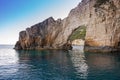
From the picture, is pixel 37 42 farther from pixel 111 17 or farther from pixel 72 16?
pixel 111 17

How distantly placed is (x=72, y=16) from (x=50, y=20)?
16.4 meters

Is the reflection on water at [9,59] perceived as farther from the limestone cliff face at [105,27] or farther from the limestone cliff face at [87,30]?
the limestone cliff face at [87,30]

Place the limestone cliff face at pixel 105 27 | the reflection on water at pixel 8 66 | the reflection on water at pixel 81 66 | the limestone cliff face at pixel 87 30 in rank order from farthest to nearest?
the limestone cliff face at pixel 87 30
the limestone cliff face at pixel 105 27
the reflection on water at pixel 8 66
the reflection on water at pixel 81 66

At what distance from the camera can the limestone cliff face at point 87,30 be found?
89.4 meters

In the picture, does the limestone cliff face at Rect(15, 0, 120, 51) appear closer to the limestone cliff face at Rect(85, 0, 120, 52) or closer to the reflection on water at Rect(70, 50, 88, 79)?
the limestone cliff face at Rect(85, 0, 120, 52)

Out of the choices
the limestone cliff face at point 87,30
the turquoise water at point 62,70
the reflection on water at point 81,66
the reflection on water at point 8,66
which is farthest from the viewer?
the limestone cliff face at point 87,30

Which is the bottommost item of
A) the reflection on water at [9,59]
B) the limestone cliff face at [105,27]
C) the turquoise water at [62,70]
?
the turquoise water at [62,70]

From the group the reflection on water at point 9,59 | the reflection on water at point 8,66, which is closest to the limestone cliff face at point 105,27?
the reflection on water at point 9,59

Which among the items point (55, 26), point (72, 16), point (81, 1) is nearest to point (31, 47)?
point (55, 26)

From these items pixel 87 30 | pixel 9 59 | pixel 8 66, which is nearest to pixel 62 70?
pixel 8 66

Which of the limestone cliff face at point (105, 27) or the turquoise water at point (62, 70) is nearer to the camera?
the turquoise water at point (62, 70)

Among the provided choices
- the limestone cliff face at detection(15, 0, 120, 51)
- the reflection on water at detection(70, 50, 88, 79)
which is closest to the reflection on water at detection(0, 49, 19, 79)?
the reflection on water at detection(70, 50, 88, 79)

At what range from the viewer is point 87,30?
104250 millimetres

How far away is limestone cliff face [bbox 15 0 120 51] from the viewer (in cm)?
8944
